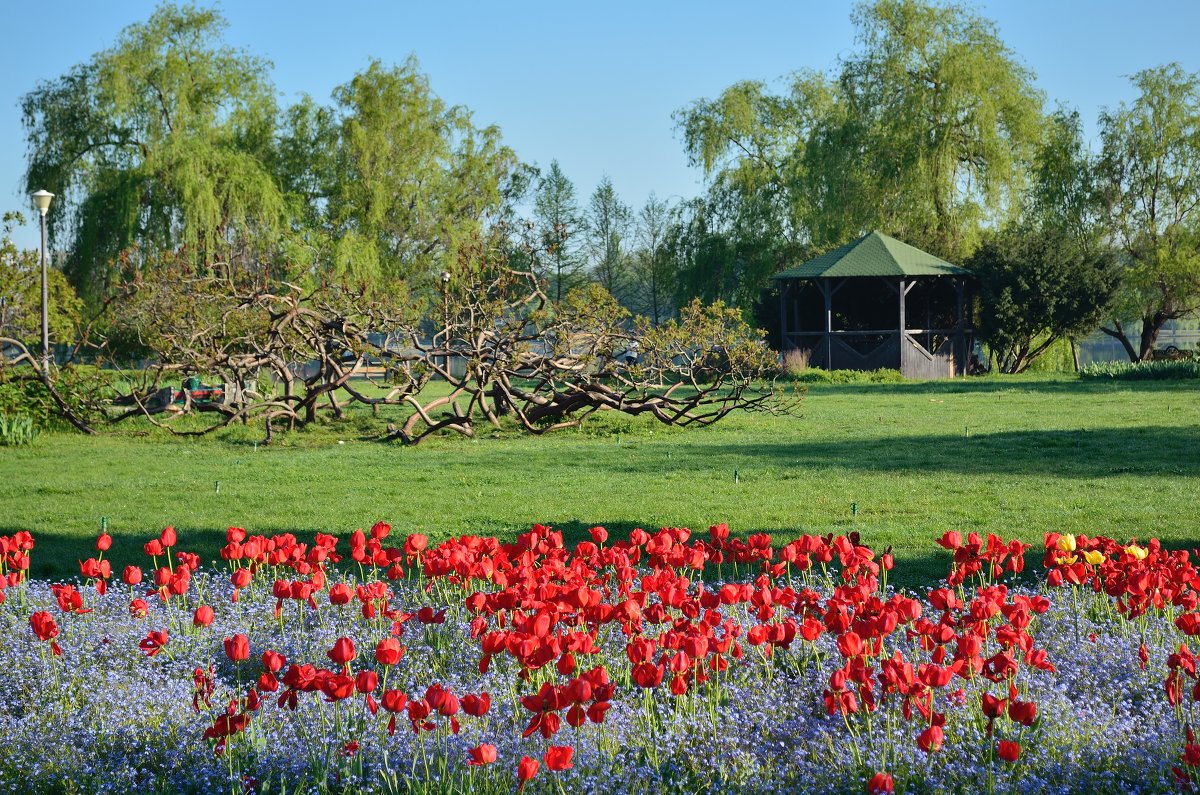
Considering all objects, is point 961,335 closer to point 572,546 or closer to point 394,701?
point 572,546

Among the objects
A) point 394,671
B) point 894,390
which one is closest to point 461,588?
point 394,671

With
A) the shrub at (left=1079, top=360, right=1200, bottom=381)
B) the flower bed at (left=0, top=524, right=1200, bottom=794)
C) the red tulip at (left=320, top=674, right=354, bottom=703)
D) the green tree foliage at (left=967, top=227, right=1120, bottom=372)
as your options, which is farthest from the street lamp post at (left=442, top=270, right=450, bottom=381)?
the green tree foliage at (left=967, top=227, right=1120, bottom=372)

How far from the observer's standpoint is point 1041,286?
33.5 metres

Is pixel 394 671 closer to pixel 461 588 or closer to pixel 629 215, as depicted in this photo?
pixel 461 588

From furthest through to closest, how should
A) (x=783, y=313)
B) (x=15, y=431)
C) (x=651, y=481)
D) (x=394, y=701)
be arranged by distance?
(x=783, y=313)
(x=15, y=431)
(x=651, y=481)
(x=394, y=701)

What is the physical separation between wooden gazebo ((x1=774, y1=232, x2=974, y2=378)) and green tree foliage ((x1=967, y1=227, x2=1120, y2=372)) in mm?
881

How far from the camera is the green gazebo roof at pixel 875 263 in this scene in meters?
33.5

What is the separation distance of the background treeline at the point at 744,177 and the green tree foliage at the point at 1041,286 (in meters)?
0.06

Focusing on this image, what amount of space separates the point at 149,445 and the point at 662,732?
12779mm

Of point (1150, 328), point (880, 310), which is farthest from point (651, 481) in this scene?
point (1150, 328)

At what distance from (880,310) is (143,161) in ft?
73.9

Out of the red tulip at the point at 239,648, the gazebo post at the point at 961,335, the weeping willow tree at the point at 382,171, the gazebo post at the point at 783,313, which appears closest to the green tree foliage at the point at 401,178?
the weeping willow tree at the point at 382,171

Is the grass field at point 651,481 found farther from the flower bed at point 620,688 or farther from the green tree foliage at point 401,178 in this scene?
the green tree foliage at point 401,178

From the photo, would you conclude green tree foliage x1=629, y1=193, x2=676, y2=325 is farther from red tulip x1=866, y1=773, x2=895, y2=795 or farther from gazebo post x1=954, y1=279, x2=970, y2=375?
red tulip x1=866, y1=773, x2=895, y2=795
